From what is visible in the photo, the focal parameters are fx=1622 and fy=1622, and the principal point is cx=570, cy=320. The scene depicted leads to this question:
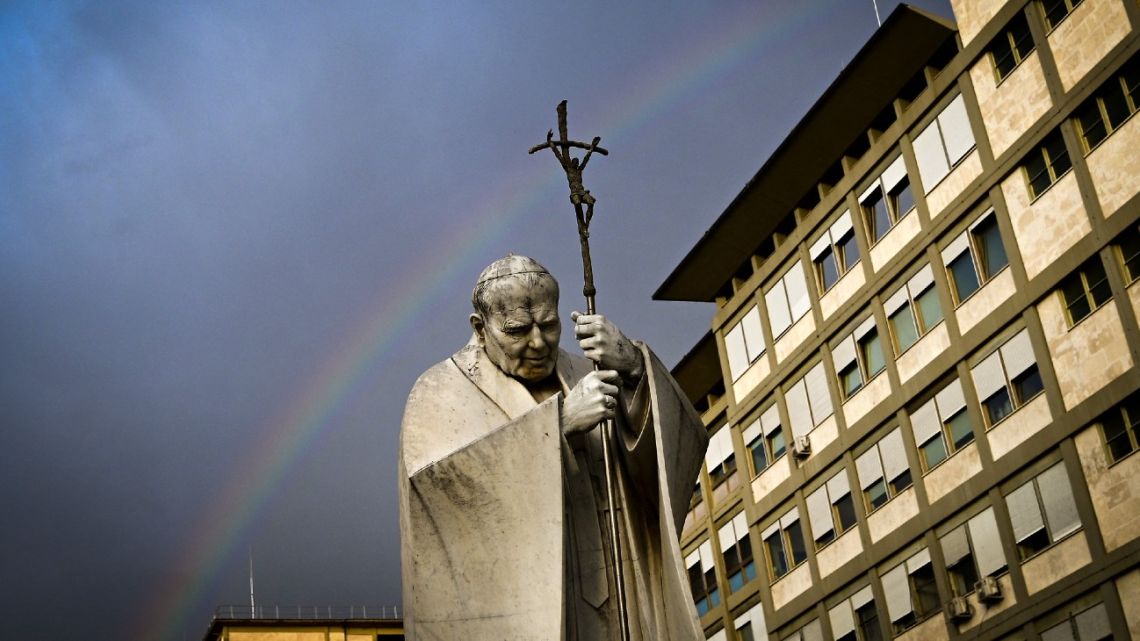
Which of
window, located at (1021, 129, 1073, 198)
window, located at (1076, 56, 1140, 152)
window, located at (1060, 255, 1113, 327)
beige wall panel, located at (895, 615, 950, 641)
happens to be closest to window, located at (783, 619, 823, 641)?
beige wall panel, located at (895, 615, 950, 641)

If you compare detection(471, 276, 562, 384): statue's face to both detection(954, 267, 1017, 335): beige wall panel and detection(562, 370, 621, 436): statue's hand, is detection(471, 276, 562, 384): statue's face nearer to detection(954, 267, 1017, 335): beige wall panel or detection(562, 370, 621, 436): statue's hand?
detection(562, 370, 621, 436): statue's hand

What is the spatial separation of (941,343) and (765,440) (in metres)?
10.2

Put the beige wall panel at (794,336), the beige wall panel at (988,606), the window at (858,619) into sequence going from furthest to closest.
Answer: the beige wall panel at (794,336) < the window at (858,619) < the beige wall panel at (988,606)

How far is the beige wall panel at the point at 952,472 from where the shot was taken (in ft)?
132

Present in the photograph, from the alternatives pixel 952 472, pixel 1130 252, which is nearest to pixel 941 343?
pixel 952 472

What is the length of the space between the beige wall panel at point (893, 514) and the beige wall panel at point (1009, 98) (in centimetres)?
932

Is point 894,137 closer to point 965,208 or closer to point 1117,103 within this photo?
point 965,208

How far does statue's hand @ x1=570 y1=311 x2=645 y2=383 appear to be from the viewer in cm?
945

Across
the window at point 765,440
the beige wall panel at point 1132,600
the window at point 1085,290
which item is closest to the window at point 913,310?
the window at point 1085,290

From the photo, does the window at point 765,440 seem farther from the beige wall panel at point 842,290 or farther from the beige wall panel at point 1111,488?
the beige wall panel at point 1111,488

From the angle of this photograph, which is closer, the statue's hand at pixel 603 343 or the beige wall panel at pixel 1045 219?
the statue's hand at pixel 603 343

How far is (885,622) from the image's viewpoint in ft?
143

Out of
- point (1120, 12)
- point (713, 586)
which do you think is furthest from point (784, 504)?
point (1120, 12)

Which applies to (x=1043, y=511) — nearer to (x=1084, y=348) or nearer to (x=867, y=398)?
(x=1084, y=348)
